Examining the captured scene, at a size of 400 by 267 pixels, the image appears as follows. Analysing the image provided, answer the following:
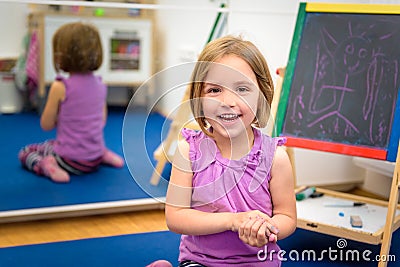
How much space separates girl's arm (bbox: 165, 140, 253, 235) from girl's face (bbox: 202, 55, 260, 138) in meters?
0.13

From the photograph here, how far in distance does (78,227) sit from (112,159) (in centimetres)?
48

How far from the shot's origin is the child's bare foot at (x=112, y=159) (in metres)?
2.94

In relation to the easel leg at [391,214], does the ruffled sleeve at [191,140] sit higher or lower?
higher

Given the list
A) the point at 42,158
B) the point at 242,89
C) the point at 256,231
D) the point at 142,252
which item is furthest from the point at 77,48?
the point at 256,231

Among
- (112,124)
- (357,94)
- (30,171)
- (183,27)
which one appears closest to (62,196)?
(30,171)

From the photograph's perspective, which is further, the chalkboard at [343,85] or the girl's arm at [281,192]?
the chalkboard at [343,85]

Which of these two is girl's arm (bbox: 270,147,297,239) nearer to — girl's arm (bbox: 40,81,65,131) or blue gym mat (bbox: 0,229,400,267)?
blue gym mat (bbox: 0,229,400,267)

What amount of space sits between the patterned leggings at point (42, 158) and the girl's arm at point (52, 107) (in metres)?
0.08

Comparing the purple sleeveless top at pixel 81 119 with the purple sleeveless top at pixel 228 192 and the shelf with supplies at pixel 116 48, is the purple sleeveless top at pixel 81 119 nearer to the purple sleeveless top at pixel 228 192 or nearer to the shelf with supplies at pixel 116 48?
the shelf with supplies at pixel 116 48

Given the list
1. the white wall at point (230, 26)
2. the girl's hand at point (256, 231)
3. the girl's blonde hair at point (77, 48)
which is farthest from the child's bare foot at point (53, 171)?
the girl's hand at point (256, 231)

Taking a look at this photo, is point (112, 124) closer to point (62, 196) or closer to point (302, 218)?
point (62, 196)

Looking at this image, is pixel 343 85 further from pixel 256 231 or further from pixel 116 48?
pixel 256 231

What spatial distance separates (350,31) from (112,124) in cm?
117
